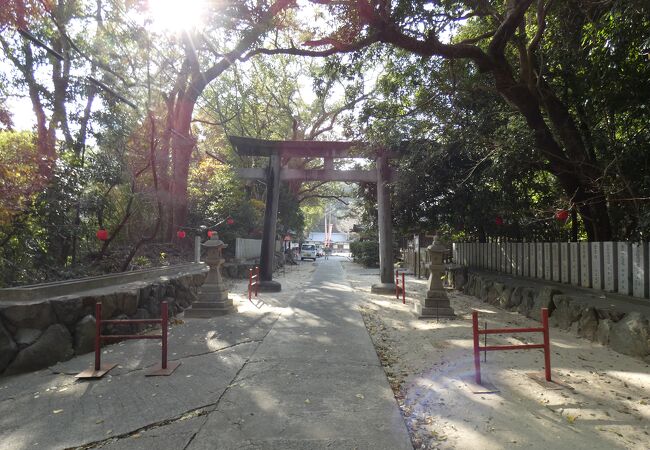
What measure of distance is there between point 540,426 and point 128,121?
1301cm

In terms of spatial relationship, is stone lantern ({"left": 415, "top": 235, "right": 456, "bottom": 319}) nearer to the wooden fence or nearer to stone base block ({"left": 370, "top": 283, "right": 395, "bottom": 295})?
the wooden fence

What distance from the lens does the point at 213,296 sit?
1034cm

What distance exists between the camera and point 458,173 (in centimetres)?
1277

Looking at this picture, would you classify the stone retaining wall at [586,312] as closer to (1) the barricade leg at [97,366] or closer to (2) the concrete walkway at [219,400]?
(2) the concrete walkway at [219,400]

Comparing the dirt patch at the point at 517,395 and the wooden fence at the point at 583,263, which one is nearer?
the dirt patch at the point at 517,395

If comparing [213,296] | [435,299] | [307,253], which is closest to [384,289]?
[435,299]

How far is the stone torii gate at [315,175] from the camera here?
1519 cm

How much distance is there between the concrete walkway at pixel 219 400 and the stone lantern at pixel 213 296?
2324 millimetres

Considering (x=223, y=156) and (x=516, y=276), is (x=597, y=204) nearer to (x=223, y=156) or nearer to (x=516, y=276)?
(x=516, y=276)

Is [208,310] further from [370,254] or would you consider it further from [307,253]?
[307,253]

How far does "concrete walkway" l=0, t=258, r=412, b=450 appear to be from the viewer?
12.7 feet

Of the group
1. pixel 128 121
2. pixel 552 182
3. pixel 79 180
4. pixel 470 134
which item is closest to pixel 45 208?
pixel 79 180

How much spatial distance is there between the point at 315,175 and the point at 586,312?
10.5 metres

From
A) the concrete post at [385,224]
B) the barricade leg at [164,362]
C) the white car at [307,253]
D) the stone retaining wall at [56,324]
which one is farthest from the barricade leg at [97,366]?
the white car at [307,253]
